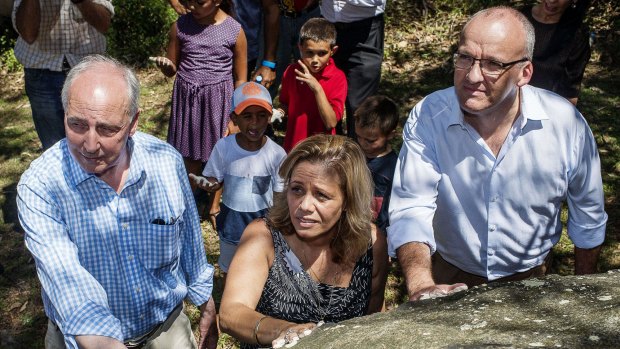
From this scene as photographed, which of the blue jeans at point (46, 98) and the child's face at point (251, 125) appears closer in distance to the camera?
the child's face at point (251, 125)

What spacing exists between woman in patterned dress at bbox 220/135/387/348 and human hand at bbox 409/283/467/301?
472 mm

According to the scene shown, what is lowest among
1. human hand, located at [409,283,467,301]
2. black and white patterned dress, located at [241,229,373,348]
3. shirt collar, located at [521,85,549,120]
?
black and white patterned dress, located at [241,229,373,348]

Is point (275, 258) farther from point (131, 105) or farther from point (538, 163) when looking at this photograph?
point (538, 163)

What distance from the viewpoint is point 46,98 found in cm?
548

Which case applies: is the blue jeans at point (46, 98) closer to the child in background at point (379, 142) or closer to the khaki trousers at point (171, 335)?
the child in background at point (379, 142)

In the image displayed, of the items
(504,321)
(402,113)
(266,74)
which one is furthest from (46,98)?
(504,321)

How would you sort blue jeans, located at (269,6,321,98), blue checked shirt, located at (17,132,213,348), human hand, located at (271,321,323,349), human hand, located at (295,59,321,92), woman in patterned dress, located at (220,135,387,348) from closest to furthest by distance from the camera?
human hand, located at (271,321,323,349) < blue checked shirt, located at (17,132,213,348) < woman in patterned dress, located at (220,135,387,348) < human hand, located at (295,59,321,92) < blue jeans, located at (269,6,321,98)

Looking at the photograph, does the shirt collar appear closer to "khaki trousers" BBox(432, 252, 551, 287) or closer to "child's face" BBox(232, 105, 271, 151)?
"khaki trousers" BBox(432, 252, 551, 287)

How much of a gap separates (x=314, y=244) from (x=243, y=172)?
167 centimetres

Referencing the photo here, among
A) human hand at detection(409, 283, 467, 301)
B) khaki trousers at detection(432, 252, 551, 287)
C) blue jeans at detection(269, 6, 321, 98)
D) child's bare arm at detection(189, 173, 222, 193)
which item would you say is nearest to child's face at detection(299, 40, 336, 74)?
blue jeans at detection(269, 6, 321, 98)

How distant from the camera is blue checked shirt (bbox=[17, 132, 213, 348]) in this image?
267cm

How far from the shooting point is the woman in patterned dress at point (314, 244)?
3.00m

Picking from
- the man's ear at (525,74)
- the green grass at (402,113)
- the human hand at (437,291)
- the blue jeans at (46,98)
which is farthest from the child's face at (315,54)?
the human hand at (437,291)

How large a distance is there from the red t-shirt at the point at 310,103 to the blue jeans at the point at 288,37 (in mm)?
1014
